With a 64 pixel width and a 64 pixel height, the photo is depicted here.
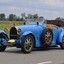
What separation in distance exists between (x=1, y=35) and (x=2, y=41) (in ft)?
0.96

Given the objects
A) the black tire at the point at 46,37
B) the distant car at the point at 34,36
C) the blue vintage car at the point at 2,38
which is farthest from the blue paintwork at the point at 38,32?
the blue vintage car at the point at 2,38

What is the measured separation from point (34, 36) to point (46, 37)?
79 centimetres

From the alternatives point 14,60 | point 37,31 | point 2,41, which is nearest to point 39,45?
point 37,31

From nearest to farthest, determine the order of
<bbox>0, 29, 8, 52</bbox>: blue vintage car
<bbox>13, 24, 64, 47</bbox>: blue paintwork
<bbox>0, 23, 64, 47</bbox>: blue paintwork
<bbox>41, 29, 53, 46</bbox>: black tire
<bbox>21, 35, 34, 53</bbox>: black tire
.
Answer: <bbox>21, 35, 34, 53</bbox>: black tire < <bbox>0, 23, 64, 47</bbox>: blue paintwork < <bbox>13, 24, 64, 47</bbox>: blue paintwork < <bbox>0, 29, 8, 52</bbox>: blue vintage car < <bbox>41, 29, 53, 46</bbox>: black tire

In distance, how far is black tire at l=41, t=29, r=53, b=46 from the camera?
1462 centimetres

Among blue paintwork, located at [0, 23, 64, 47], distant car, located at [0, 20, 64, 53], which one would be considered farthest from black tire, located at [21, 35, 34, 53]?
blue paintwork, located at [0, 23, 64, 47]

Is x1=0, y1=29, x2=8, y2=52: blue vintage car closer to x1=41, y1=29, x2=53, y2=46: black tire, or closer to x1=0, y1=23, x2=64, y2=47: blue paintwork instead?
x1=0, y1=23, x2=64, y2=47: blue paintwork

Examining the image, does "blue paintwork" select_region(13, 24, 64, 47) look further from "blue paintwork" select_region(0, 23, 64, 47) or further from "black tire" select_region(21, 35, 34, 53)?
"black tire" select_region(21, 35, 34, 53)

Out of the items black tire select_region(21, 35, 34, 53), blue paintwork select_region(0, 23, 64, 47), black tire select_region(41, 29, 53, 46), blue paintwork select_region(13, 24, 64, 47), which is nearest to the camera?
black tire select_region(21, 35, 34, 53)

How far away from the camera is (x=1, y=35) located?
1443cm

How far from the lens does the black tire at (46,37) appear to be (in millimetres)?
14625

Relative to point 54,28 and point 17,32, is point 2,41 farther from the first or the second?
point 54,28

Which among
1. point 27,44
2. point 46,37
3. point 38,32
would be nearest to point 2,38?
point 27,44

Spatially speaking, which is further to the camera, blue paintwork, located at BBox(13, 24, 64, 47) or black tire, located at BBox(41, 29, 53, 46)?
black tire, located at BBox(41, 29, 53, 46)
